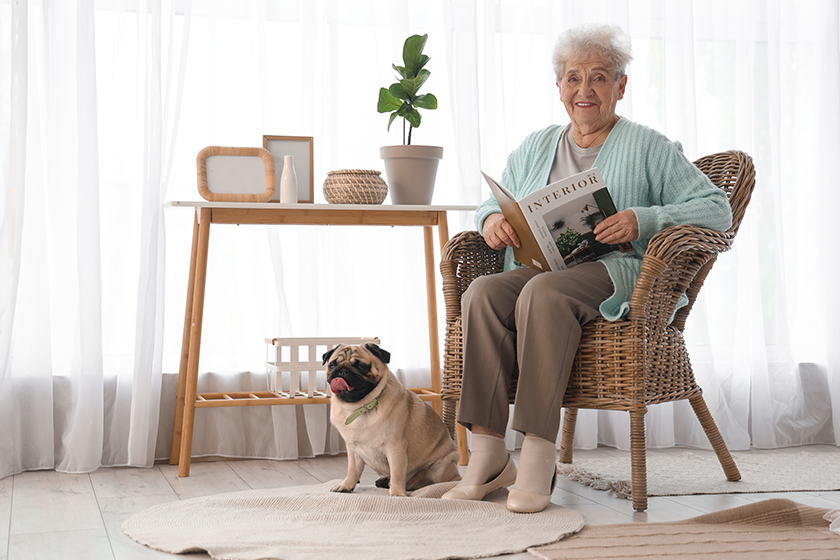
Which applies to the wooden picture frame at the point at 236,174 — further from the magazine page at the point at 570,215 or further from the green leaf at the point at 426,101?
the magazine page at the point at 570,215

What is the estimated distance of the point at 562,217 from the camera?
1765 mm

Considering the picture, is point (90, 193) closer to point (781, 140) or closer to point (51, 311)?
point (51, 311)

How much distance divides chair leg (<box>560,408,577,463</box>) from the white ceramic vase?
0.97 metres

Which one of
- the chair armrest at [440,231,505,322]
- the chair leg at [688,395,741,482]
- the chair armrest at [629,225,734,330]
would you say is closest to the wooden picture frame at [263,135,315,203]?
the chair armrest at [440,231,505,322]

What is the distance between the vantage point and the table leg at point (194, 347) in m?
2.12

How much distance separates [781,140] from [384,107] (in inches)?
58.9

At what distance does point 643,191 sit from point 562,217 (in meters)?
0.26

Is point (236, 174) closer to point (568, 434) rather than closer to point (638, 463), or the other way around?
point (568, 434)

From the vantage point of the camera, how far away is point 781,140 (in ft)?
9.29

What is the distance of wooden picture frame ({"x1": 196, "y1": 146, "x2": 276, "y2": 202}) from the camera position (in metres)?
2.20

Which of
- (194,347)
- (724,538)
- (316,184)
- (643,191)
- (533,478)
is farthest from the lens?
(316,184)

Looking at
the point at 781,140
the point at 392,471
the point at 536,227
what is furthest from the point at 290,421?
the point at 781,140

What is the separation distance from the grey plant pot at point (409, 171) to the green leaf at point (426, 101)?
12cm

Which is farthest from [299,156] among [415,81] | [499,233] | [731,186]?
[731,186]
